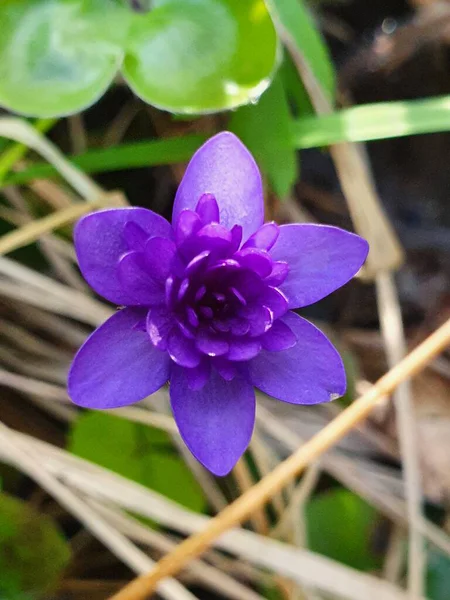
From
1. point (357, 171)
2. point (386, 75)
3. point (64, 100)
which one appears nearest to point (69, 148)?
point (64, 100)

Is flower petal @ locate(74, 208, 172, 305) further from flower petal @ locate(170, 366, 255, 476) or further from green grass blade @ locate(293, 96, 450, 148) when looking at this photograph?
green grass blade @ locate(293, 96, 450, 148)

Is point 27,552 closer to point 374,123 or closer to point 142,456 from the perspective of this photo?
point 142,456

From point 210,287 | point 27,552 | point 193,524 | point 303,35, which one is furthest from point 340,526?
point 303,35

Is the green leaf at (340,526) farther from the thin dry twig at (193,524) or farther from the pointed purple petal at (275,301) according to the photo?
the pointed purple petal at (275,301)

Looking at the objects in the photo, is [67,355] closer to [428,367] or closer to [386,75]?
[428,367]

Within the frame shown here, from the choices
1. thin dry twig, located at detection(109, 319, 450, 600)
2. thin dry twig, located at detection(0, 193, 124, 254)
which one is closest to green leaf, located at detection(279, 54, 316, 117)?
thin dry twig, located at detection(0, 193, 124, 254)
